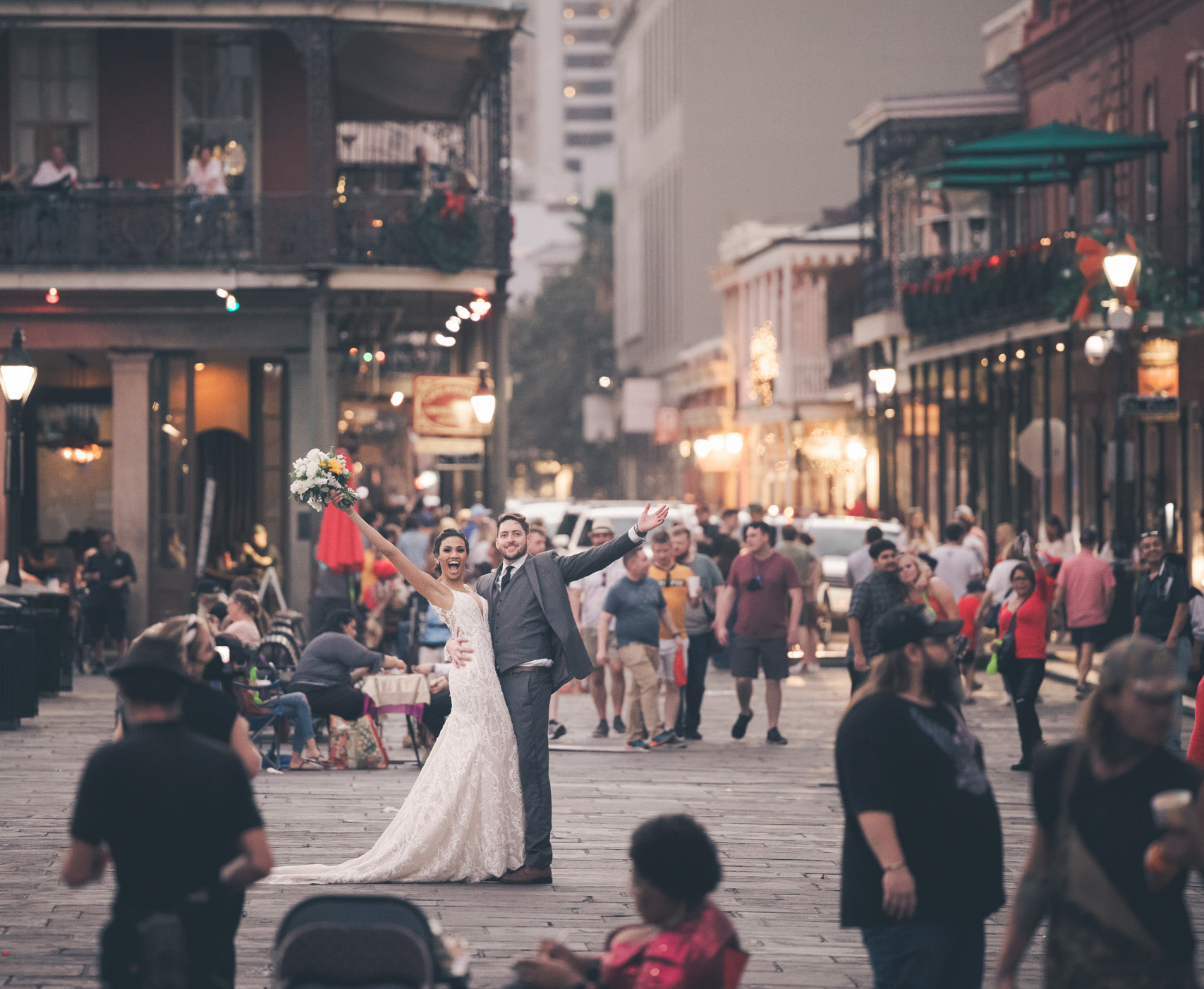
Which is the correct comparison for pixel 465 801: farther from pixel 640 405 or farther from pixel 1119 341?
pixel 640 405

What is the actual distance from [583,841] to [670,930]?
20.7 ft

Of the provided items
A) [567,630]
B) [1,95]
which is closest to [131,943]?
[567,630]

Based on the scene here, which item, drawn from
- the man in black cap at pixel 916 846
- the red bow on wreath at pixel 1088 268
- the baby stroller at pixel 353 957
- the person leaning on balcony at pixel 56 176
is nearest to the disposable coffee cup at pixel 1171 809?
the man in black cap at pixel 916 846

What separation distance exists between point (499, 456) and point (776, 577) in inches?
431

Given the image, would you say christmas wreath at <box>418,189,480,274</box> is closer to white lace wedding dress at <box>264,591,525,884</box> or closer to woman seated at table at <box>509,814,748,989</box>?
white lace wedding dress at <box>264,591,525,884</box>

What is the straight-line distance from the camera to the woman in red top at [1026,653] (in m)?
15.2

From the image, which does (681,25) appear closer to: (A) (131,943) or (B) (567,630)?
(B) (567,630)

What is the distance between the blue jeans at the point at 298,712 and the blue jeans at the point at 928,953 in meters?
10.0

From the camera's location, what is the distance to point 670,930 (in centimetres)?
555

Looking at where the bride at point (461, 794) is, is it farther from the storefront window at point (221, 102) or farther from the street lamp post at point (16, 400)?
the storefront window at point (221, 102)

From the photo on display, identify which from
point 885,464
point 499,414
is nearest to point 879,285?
point 885,464

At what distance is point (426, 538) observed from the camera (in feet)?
81.7

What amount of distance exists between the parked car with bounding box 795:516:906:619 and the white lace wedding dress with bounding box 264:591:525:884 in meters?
15.6

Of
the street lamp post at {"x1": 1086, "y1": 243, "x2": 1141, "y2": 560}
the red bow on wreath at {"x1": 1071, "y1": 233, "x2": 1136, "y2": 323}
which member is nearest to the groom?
the street lamp post at {"x1": 1086, "y1": 243, "x2": 1141, "y2": 560}
